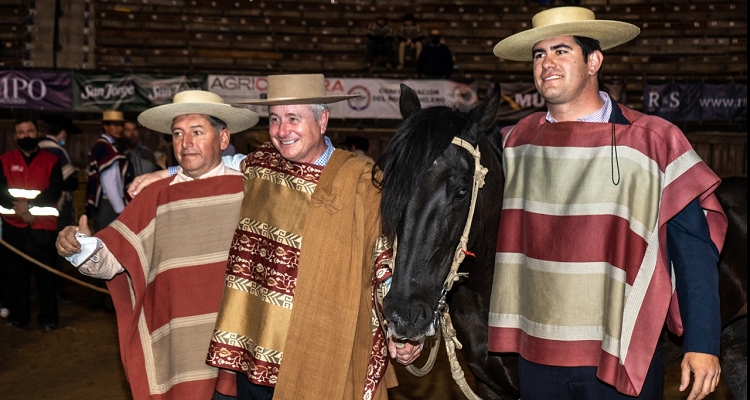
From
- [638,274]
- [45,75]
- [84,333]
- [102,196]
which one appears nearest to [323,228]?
[638,274]

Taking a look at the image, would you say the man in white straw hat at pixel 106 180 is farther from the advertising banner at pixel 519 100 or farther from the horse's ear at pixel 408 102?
the advertising banner at pixel 519 100

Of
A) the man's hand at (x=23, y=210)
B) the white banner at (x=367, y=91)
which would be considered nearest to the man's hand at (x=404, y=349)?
the man's hand at (x=23, y=210)

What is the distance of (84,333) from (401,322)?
629cm

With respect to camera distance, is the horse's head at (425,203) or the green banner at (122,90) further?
the green banner at (122,90)

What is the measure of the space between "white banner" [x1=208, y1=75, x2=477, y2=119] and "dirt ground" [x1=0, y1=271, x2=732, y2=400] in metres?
7.77

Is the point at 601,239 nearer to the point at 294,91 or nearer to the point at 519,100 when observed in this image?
the point at 294,91

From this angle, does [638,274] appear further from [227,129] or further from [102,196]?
[102,196]

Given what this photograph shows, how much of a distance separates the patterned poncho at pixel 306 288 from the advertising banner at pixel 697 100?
14.2 meters

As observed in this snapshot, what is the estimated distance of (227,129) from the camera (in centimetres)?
375

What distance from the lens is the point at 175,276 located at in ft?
11.3

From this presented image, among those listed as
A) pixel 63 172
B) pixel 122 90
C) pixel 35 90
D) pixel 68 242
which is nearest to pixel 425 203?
pixel 68 242

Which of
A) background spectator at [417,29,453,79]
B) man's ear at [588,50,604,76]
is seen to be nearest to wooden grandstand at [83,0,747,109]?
background spectator at [417,29,453,79]

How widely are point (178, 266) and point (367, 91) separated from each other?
12854mm

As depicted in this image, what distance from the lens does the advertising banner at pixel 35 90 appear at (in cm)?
1552
